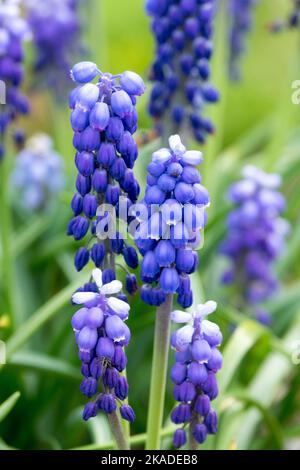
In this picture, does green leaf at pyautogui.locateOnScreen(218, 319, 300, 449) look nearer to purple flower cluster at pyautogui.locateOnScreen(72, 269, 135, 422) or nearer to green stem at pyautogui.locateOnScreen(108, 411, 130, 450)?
green stem at pyautogui.locateOnScreen(108, 411, 130, 450)

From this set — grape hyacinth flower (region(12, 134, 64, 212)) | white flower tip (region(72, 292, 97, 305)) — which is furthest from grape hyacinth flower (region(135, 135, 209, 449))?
grape hyacinth flower (region(12, 134, 64, 212))

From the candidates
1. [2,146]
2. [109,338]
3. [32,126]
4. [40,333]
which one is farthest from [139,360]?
[32,126]

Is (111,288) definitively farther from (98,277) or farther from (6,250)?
(6,250)

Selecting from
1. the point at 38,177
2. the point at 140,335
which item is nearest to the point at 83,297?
the point at 140,335

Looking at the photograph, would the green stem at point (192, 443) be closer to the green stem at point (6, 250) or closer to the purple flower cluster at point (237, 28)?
the green stem at point (6, 250)

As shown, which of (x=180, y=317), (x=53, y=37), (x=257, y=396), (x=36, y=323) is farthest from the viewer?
(x=53, y=37)

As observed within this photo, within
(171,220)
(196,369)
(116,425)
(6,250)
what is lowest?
(116,425)

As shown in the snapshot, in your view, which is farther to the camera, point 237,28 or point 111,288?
point 237,28
